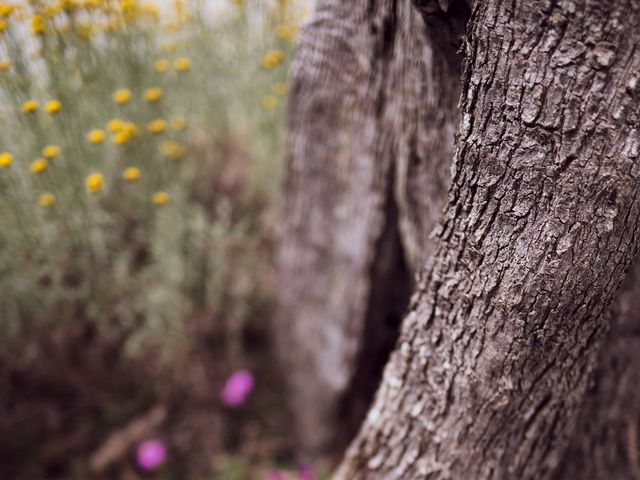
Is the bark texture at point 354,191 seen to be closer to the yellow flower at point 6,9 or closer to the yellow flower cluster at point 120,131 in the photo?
the yellow flower cluster at point 120,131

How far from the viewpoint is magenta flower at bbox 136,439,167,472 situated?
1.86 metres

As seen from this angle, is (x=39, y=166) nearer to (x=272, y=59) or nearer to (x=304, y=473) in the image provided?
(x=272, y=59)

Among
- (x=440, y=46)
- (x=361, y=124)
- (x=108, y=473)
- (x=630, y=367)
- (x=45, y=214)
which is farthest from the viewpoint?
(x=108, y=473)

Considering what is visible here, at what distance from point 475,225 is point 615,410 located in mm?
752

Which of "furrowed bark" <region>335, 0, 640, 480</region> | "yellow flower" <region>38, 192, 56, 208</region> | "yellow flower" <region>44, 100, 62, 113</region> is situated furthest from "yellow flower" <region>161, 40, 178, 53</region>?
"furrowed bark" <region>335, 0, 640, 480</region>

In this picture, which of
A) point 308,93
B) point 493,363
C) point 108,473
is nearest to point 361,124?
point 308,93

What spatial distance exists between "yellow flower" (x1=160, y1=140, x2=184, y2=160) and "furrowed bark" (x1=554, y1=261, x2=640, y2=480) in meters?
1.47

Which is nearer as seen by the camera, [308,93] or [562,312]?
[562,312]

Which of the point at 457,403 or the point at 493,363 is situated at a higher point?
the point at 493,363

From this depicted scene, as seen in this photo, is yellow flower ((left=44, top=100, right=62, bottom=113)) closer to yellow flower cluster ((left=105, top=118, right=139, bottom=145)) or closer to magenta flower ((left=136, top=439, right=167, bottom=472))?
yellow flower cluster ((left=105, top=118, right=139, bottom=145))

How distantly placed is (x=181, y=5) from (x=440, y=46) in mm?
1456

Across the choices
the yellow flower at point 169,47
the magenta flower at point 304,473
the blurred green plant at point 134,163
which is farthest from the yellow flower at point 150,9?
the magenta flower at point 304,473

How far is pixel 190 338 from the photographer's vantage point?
6.65ft

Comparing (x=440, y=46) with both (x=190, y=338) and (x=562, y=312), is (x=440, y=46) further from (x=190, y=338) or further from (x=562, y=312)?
(x=190, y=338)
